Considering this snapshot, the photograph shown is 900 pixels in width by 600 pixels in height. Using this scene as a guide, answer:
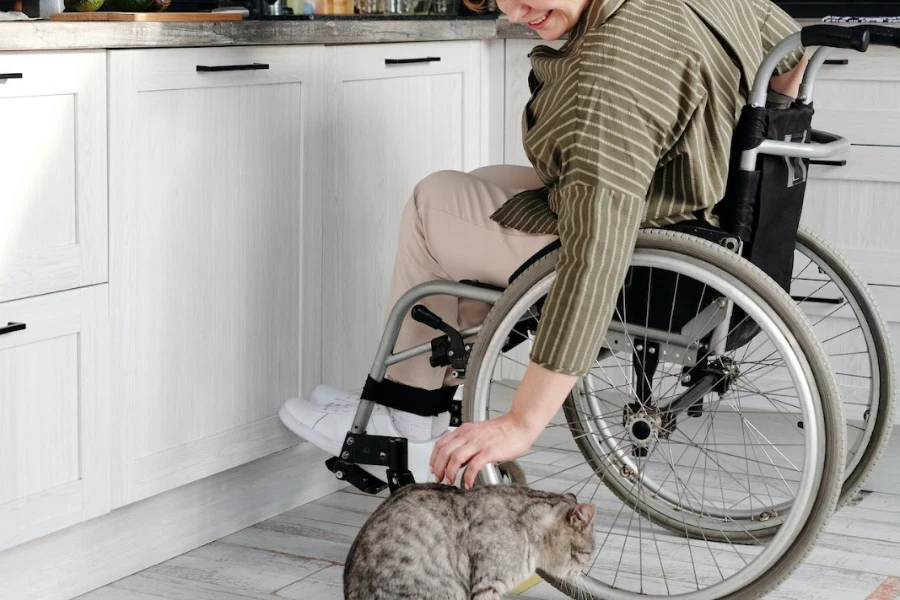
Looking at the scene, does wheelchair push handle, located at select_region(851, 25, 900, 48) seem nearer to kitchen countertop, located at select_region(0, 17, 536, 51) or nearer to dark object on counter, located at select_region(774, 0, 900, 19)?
kitchen countertop, located at select_region(0, 17, 536, 51)

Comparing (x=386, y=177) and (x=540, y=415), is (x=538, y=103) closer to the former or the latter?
(x=540, y=415)

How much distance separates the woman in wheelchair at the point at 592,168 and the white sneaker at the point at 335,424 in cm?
29

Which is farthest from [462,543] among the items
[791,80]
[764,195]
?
[791,80]

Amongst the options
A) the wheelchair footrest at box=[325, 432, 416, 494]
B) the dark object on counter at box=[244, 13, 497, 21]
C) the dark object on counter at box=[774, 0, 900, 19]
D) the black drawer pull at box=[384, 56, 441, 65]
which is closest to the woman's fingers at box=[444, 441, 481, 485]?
the wheelchair footrest at box=[325, 432, 416, 494]

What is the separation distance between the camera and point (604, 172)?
1.55m

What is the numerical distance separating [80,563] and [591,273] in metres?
0.95

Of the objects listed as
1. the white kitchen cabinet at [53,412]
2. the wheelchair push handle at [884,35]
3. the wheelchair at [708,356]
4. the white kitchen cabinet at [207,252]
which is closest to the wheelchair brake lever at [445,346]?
the wheelchair at [708,356]

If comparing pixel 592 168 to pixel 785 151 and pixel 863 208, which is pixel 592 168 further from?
pixel 863 208

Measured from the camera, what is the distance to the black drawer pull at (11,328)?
5.52ft

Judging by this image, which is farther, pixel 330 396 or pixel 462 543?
pixel 330 396

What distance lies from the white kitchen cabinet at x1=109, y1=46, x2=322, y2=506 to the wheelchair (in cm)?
24

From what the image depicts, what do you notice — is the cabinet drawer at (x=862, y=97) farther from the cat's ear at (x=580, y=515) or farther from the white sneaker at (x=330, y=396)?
the cat's ear at (x=580, y=515)

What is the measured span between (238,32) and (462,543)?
902 mm

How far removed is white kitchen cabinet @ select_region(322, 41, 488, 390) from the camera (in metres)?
2.30
